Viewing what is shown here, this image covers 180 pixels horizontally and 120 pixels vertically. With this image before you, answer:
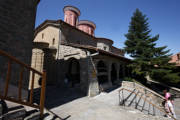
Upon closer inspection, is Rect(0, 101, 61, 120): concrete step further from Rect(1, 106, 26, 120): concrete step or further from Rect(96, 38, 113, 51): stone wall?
Rect(96, 38, 113, 51): stone wall

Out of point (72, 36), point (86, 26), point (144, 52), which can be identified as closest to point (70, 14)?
point (86, 26)

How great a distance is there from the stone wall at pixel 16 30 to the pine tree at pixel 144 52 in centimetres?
1160

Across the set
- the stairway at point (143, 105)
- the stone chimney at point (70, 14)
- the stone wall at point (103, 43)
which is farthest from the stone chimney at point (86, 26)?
the stairway at point (143, 105)

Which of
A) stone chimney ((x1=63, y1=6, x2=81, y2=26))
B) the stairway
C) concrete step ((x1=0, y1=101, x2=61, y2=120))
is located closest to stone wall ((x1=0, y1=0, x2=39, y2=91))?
concrete step ((x1=0, y1=101, x2=61, y2=120))

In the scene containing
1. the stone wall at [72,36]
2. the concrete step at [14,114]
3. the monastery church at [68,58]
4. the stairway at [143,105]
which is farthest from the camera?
the stone wall at [72,36]

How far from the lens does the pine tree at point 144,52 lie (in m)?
11.0

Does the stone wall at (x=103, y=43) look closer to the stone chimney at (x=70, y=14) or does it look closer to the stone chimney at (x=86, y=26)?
the stone chimney at (x=86, y=26)

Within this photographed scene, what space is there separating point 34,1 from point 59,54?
4769mm

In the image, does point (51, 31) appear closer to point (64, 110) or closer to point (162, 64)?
point (64, 110)

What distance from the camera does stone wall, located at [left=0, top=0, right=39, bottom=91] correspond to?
368 centimetres

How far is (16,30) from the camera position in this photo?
4.15m

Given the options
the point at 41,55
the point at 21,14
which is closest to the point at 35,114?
the point at 21,14

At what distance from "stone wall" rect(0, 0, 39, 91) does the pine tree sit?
1160 cm

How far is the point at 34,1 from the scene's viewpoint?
17.0ft
